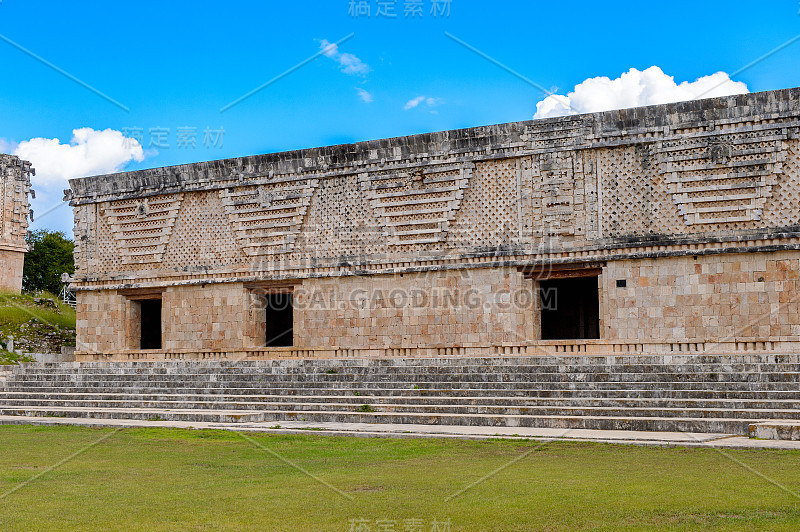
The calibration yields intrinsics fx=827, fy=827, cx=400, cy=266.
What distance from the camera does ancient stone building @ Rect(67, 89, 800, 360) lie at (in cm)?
1371

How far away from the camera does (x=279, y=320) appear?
21031 millimetres

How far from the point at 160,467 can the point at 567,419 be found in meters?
4.96

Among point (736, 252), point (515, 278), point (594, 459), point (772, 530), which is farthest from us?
point (515, 278)

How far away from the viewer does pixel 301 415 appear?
1166cm

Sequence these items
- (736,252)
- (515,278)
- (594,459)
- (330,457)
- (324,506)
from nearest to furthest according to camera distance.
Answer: (324,506) < (594,459) < (330,457) < (736,252) < (515,278)

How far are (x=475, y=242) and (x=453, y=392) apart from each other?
4.13 metres

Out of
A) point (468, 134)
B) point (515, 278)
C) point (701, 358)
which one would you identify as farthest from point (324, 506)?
point (468, 134)

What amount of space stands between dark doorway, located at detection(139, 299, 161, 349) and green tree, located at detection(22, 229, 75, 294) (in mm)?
19015

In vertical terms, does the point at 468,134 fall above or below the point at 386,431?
above

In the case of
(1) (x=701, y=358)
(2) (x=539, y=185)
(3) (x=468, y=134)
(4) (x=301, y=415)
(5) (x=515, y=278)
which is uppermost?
(3) (x=468, y=134)

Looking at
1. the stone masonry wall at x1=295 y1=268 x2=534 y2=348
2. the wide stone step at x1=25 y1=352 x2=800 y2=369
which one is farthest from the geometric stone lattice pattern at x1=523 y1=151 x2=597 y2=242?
the wide stone step at x1=25 y1=352 x2=800 y2=369

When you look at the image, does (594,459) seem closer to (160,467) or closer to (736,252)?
(160,467)

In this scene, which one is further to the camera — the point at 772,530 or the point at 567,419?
the point at 567,419

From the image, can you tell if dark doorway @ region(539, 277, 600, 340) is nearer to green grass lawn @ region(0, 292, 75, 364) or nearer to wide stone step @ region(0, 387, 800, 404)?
wide stone step @ region(0, 387, 800, 404)
